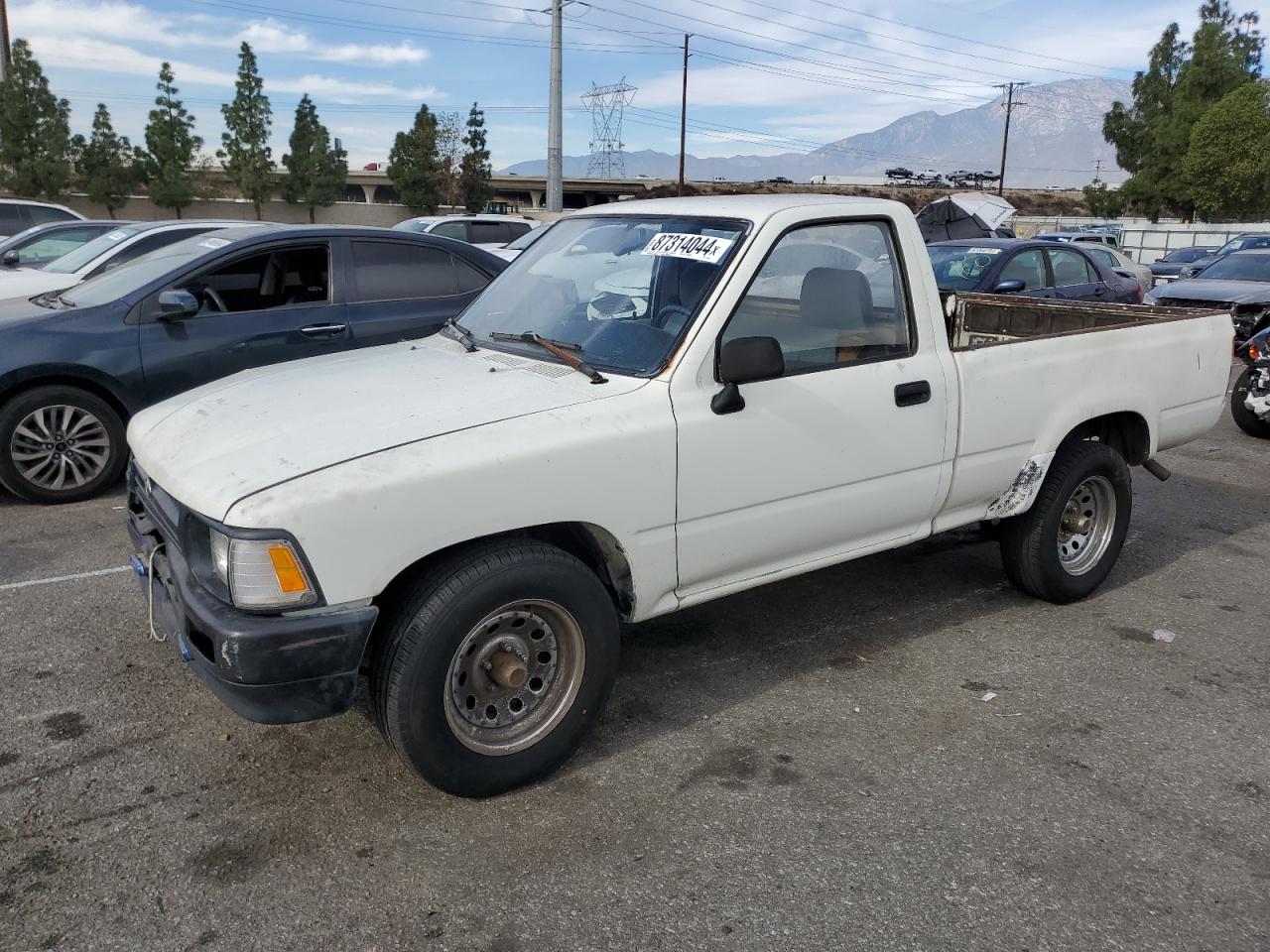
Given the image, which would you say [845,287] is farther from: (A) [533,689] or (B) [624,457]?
(A) [533,689]

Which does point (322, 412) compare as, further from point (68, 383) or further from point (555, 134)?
point (555, 134)

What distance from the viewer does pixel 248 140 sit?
2223 inches

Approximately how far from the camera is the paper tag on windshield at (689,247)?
12.0ft

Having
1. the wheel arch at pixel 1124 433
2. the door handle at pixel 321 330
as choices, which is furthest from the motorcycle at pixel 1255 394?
the door handle at pixel 321 330

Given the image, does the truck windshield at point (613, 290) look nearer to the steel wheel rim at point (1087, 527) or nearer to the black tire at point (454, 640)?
the black tire at point (454, 640)

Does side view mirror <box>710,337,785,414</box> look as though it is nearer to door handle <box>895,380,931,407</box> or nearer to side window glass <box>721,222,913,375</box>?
side window glass <box>721,222,913,375</box>

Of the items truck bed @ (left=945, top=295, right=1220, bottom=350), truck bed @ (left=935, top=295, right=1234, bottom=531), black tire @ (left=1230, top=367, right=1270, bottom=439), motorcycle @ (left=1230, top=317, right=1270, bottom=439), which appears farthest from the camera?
black tire @ (left=1230, top=367, right=1270, bottom=439)

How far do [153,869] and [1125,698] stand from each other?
11.6 ft

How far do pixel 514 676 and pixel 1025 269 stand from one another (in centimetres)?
983

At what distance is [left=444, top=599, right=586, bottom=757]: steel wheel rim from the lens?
3.12 meters

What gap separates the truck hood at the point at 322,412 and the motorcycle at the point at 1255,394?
8.16 meters

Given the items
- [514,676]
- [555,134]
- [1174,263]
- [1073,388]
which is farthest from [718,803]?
[1174,263]

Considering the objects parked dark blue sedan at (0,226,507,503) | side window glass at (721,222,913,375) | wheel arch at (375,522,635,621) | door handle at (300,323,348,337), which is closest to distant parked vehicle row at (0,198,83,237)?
parked dark blue sedan at (0,226,507,503)

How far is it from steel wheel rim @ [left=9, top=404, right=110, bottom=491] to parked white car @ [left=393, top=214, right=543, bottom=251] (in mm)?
12086
